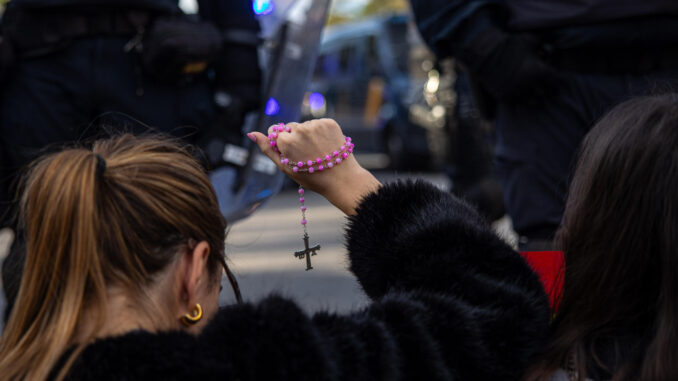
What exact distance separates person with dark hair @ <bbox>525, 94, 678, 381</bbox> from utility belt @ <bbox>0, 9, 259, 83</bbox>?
1690 mm

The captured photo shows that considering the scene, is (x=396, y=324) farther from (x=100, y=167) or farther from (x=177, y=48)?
(x=177, y=48)

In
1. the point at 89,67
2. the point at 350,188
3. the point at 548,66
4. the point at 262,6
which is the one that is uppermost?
the point at 262,6

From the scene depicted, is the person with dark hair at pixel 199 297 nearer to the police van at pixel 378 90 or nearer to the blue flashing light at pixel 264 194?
the blue flashing light at pixel 264 194

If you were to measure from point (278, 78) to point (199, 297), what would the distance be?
1.88 metres

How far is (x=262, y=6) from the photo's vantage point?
3.34 metres

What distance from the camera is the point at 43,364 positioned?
1362 mm

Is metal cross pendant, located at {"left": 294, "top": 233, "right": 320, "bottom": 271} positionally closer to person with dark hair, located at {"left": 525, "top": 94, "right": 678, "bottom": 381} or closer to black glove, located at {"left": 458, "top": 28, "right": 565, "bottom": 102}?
person with dark hair, located at {"left": 525, "top": 94, "right": 678, "bottom": 381}

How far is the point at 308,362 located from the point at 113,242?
394 mm

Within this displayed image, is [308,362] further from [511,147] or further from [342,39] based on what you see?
[342,39]

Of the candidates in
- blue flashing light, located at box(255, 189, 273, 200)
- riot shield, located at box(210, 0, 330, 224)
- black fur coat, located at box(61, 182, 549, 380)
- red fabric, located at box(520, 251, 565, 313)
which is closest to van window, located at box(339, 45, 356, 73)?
riot shield, located at box(210, 0, 330, 224)

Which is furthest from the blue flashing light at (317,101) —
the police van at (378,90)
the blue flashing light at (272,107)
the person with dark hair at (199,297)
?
the person with dark hair at (199,297)

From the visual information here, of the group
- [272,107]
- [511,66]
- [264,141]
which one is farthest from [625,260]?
[272,107]

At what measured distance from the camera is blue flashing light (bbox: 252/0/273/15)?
10.7 ft

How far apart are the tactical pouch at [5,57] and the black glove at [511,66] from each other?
4.99 ft
